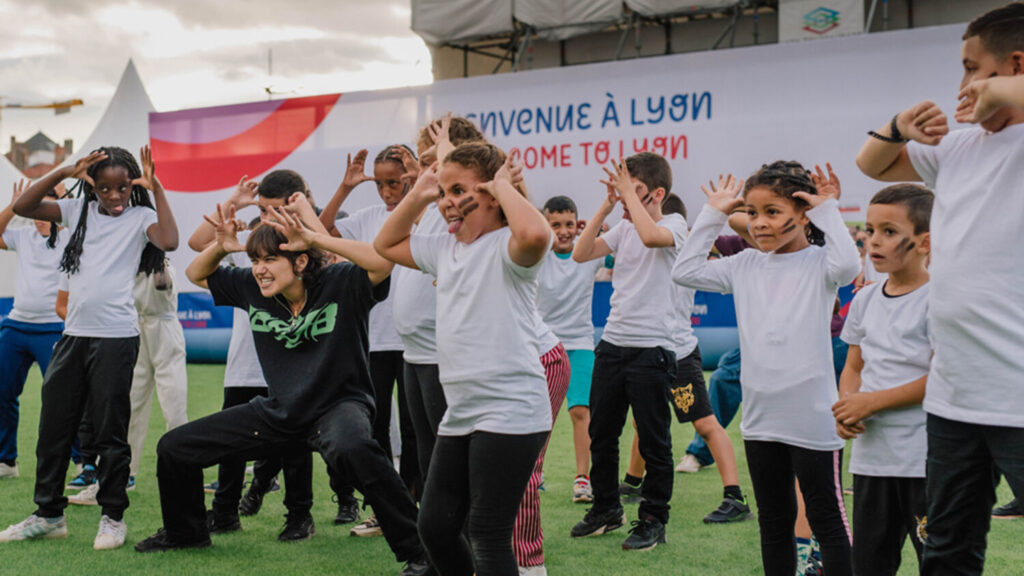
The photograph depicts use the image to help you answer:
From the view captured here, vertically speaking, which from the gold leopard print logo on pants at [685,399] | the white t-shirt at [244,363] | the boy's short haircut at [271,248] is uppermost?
the boy's short haircut at [271,248]

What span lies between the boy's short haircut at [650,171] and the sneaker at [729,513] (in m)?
1.65

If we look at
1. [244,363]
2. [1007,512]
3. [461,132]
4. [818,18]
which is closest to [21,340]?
[244,363]

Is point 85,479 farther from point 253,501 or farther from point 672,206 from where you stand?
point 672,206

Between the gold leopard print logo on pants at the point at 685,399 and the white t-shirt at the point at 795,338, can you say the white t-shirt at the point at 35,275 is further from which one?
the white t-shirt at the point at 795,338

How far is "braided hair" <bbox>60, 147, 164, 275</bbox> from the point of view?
4.59m

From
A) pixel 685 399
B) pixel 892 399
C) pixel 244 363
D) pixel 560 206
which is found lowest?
pixel 685 399

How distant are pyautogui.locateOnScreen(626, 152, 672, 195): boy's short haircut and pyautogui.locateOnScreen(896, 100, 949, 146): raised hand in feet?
7.23

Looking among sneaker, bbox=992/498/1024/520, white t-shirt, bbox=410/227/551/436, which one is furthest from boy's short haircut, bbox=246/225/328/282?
sneaker, bbox=992/498/1024/520

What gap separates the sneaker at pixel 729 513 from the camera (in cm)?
492

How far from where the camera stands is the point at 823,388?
10.5 ft

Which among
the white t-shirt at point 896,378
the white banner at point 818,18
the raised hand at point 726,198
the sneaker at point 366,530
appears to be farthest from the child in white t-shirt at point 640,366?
the white banner at point 818,18

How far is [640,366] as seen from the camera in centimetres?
459

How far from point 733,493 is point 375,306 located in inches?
81.4

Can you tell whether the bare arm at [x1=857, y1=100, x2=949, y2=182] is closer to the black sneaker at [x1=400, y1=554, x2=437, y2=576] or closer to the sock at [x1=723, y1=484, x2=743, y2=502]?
the black sneaker at [x1=400, y1=554, x2=437, y2=576]
